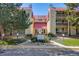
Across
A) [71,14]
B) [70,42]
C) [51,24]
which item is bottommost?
[70,42]

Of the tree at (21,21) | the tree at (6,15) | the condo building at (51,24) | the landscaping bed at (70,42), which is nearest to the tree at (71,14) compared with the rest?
the condo building at (51,24)

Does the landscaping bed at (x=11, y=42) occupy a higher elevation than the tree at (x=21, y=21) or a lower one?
lower

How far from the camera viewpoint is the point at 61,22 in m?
3.76

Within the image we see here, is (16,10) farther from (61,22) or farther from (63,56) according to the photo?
(63,56)

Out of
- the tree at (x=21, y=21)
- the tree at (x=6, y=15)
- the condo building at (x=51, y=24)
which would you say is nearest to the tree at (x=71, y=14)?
the condo building at (x=51, y=24)

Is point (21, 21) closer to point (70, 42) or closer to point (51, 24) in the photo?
point (51, 24)

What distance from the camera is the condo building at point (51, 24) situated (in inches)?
148

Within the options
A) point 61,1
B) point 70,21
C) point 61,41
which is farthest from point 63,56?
point 61,1

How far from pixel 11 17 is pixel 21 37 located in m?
0.32

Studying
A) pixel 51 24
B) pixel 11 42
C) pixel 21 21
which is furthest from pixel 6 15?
pixel 51 24

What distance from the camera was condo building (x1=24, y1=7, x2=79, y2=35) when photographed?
12.3 ft

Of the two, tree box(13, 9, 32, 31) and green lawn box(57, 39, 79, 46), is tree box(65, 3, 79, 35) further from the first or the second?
tree box(13, 9, 32, 31)

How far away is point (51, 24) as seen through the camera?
375 cm

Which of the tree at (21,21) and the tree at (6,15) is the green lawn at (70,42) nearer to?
the tree at (21,21)
